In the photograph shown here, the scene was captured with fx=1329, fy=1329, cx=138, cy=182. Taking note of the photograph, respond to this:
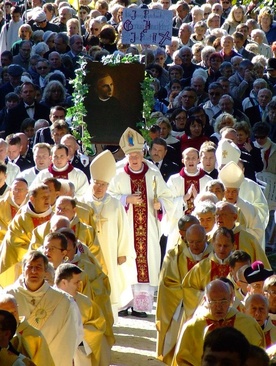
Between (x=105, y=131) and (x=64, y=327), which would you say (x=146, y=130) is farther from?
(x=64, y=327)

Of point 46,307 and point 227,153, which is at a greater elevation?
point 227,153

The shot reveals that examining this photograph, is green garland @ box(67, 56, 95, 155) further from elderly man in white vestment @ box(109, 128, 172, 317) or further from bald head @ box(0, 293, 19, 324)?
bald head @ box(0, 293, 19, 324)

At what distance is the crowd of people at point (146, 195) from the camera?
11.1 meters

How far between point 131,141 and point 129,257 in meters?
1.45

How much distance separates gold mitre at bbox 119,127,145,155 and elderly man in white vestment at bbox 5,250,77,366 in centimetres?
545

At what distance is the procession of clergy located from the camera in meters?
10.8

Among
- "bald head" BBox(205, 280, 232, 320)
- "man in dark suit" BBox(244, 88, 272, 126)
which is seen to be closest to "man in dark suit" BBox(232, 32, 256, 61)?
"man in dark suit" BBox(244, 88, 272, 126)

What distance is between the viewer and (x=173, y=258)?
44.2 ft

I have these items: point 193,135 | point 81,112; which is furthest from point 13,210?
point 193,135

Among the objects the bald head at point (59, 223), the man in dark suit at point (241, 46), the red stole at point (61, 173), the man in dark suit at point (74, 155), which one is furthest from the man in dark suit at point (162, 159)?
the bald head at point (59, 223)

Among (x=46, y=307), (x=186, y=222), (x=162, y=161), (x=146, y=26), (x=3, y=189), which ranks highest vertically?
(x=146, y=26)

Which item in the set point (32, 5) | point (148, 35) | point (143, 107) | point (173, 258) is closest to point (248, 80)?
point (148, 35)

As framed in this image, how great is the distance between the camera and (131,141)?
54.7ft

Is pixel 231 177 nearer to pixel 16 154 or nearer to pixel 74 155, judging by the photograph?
pixel 74 155
